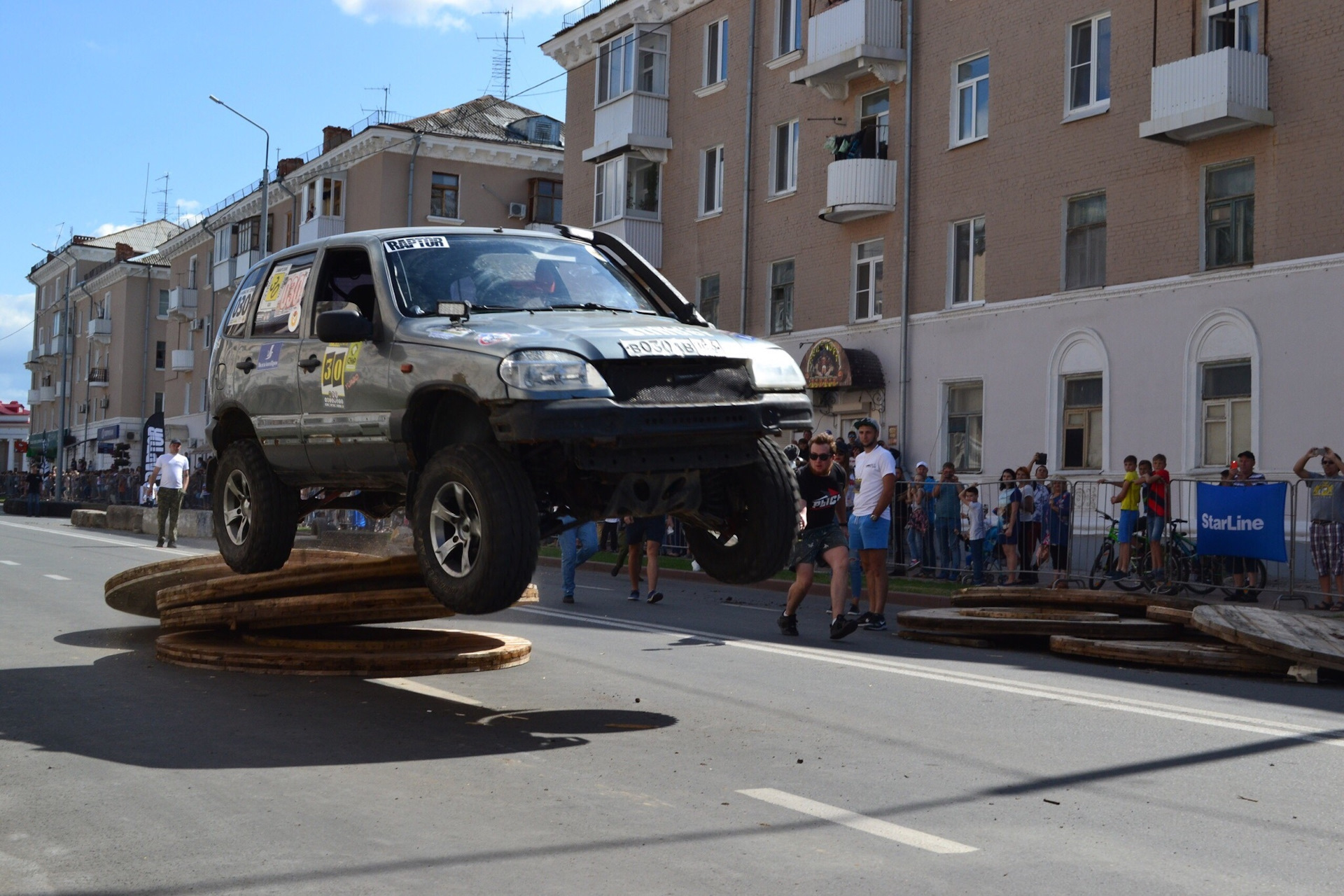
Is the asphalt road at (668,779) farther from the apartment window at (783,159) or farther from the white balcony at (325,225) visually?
the white balcony at (325,225)

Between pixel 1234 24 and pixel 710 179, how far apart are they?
50.3 ft

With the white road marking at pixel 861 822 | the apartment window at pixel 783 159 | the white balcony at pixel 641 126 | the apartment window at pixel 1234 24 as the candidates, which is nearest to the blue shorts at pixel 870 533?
the white road marking at pixel 861 822

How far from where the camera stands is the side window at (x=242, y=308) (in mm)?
9414


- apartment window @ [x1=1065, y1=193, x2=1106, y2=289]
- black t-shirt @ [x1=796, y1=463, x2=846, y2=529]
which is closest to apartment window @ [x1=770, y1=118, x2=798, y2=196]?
apartment window @ [x1=1065, y1=193, x2=1106, y2=289]

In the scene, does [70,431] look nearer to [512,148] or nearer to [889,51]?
[512,148]

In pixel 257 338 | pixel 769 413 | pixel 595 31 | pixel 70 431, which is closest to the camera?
pixel 769 413

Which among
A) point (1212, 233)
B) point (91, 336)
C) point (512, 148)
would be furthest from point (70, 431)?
point (1212, 233)

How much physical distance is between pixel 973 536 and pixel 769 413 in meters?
13.4

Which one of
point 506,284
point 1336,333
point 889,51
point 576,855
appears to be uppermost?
point 889,51

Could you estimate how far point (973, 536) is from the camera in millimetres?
20297

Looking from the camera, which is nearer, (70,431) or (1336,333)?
(1336,333)

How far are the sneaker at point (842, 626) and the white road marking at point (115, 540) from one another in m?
10.0

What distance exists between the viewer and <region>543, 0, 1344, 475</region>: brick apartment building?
22391 mm

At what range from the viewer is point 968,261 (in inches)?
1123
